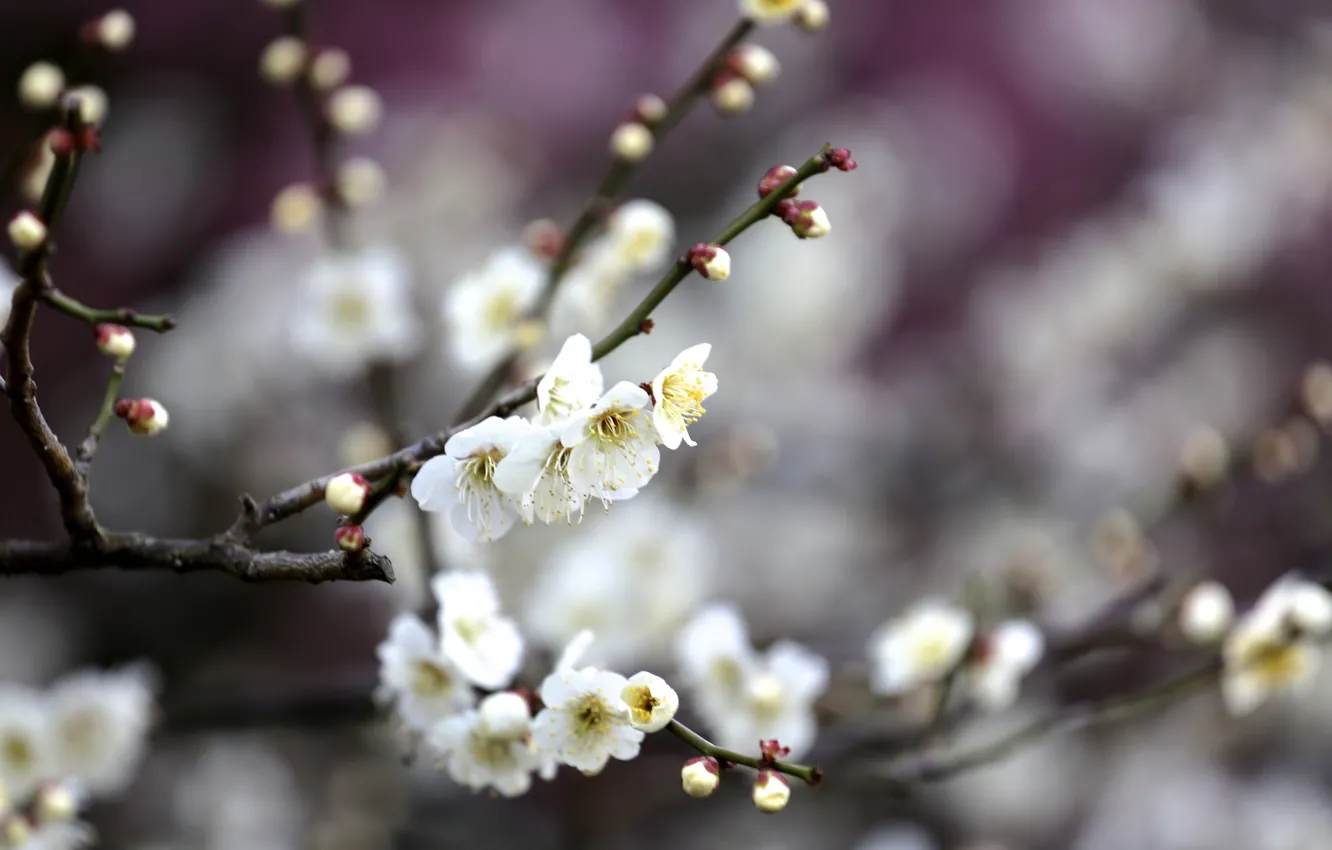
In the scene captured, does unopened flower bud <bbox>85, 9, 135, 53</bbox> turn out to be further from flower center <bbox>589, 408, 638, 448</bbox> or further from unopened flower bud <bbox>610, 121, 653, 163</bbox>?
flower center <bbox>589, 408, 638, 448</bbox>

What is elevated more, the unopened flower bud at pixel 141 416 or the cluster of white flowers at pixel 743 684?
the cluster of white flowers at pixel 743 684

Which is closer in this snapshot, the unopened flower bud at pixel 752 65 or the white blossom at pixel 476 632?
the white blossom at pixel 476 632

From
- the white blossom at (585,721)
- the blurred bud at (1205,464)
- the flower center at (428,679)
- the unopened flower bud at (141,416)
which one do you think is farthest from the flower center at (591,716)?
the blurred bud at (1205,464)

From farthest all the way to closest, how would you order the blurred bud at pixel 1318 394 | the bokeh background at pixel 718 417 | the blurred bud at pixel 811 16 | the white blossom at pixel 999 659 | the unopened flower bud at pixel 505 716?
1. the bokeh background at pixel 718 417
2. the blurred bud at pixel 1318 394
3. the white blossom at pixel 999 659
4. the blurred bud at pixel 811 16
5. the unopened flower bud at pixel 505 716

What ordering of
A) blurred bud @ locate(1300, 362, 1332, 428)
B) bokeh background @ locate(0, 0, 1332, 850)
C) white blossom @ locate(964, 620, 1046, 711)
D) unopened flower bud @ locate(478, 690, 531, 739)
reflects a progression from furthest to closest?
bokeh background @ locate(0, 0, 1332, 850)
blurred bud @ locate(1300, 362, 1332, 428)
white blossom @ locate(964, 620, 1046, 711)
unopened flower bud @ locate(478, 690, 531, 739)

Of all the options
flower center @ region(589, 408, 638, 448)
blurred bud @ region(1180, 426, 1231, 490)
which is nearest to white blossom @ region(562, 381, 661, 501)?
flower center @ region(589, 408, 638, 448)

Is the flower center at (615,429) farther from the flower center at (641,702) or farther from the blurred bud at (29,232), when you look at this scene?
the blurred bud at (29,232)

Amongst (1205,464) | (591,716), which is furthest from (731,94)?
(1205,464)

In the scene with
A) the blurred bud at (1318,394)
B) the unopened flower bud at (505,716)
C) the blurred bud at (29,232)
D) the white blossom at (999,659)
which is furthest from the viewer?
the blurred bud at (1318,394)
